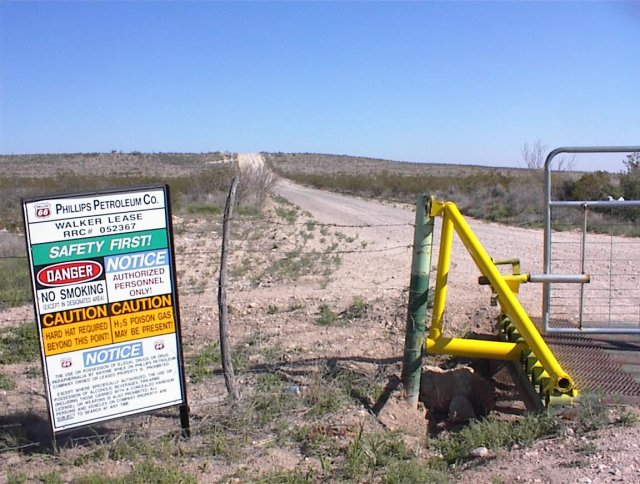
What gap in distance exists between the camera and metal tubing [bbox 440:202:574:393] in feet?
16.9

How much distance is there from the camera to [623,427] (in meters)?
4.79

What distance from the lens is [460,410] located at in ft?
19.4

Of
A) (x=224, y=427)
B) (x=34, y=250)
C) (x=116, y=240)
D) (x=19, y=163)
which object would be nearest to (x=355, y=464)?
(x=224, y=427)

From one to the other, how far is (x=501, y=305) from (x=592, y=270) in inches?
262

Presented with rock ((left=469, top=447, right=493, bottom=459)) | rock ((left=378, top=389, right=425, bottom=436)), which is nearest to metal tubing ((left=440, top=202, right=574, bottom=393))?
rock ((left=469, top=447, right=493, bottom=459))

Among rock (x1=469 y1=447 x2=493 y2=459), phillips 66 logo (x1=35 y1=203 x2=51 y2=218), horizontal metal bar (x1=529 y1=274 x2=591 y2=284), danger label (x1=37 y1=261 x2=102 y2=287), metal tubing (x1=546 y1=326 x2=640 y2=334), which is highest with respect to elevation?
phillips 66 logo (x1=35 y1=203 x2=51 y2=218)

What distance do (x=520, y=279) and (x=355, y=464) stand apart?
6.96 feet

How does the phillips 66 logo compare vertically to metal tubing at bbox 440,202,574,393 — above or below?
above

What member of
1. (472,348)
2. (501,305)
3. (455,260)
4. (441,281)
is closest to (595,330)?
(501,305)

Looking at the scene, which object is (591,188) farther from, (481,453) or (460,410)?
(481,453)

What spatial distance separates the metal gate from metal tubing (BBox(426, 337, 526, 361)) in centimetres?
66

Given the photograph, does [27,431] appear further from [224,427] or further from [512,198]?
[512,198]

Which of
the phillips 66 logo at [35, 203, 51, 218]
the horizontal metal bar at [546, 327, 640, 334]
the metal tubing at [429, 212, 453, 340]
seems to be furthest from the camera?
the horizontal metal bar at [546, 327, 640, 334]

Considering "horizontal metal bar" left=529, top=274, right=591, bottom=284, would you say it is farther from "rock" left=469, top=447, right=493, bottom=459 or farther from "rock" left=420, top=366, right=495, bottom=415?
"rock" left=469, top=447, right=493, bottom=459
